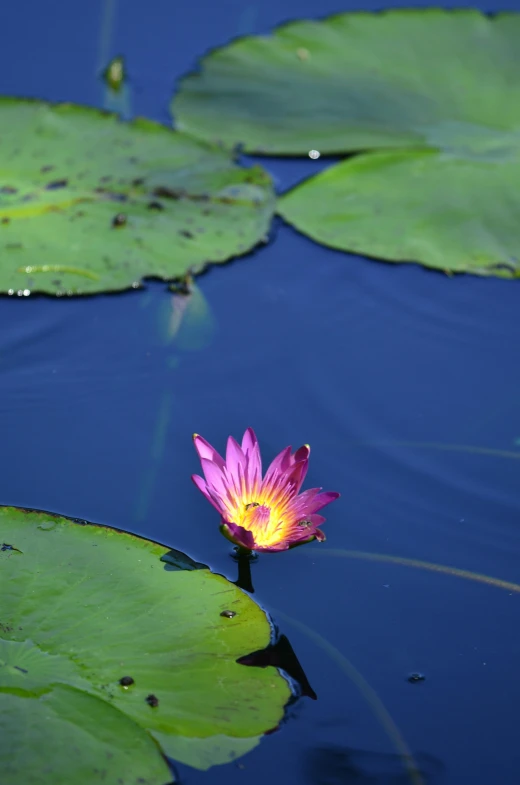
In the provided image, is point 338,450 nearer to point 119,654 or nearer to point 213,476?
point 213,476

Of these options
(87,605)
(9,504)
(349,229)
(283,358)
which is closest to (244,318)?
(283,358)

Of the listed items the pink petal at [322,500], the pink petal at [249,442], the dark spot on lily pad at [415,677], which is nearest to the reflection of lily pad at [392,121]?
the pink petal at [249,442]

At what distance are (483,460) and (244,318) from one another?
104 cm

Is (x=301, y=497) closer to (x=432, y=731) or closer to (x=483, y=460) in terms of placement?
(x=432, y=731)

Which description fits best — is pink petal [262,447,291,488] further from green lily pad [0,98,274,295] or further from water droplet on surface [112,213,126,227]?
water droplet on surface [112,213,126,227]

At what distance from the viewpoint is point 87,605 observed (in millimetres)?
2027

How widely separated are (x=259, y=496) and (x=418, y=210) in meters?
1.83

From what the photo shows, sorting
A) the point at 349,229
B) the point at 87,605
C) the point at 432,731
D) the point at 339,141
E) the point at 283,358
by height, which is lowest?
the point at 432,731

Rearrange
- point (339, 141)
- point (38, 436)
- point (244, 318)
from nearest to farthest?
point (38, 436) < point (244, 318) < point (339, 141)

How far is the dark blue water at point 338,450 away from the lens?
2.09 metres

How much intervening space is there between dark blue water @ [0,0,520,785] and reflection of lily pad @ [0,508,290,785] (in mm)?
120

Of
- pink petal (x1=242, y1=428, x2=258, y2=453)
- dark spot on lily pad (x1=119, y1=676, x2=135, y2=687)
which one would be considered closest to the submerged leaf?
pink petal (x1=242, y1=428, x2=258, y2=453)

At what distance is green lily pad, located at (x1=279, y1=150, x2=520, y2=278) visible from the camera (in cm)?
346

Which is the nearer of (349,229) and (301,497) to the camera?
(301,497)
